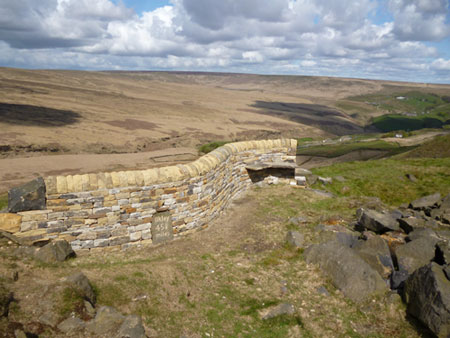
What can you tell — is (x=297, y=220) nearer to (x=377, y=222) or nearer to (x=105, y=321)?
(x=377, y=222)

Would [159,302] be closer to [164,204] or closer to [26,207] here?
[164,204]

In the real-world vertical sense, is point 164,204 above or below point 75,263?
above

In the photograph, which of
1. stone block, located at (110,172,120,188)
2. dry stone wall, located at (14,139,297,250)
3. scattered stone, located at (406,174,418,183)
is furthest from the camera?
scattered stone, located at (406,174,418,183)

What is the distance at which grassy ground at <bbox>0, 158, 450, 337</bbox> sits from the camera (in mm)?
6691

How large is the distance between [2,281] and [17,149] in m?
41.0

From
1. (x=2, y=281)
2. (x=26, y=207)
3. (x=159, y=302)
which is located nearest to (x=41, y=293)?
(x=2, y=281)

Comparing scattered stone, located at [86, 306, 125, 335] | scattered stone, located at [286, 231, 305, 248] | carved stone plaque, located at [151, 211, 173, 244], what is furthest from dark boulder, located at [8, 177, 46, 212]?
scattered stone, located at [286, 231, 305, 248]

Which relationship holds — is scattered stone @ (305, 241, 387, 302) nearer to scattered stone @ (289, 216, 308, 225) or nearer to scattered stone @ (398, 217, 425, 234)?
scattered stone @ (398, 217, 425, 234)

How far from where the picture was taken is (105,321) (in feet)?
19.0

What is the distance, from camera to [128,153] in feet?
151

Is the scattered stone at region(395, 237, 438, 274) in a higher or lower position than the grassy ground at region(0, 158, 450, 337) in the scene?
higher

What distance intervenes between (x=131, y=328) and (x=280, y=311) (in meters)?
3.61

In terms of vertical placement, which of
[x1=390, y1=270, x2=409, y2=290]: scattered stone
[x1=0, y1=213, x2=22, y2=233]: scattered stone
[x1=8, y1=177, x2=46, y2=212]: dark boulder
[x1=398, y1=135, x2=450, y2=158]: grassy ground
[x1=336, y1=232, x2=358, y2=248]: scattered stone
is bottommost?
[x1=398, y1=135, x2=450, y2=158]: grassy ground

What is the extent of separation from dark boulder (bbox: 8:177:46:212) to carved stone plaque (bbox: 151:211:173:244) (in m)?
3.52
